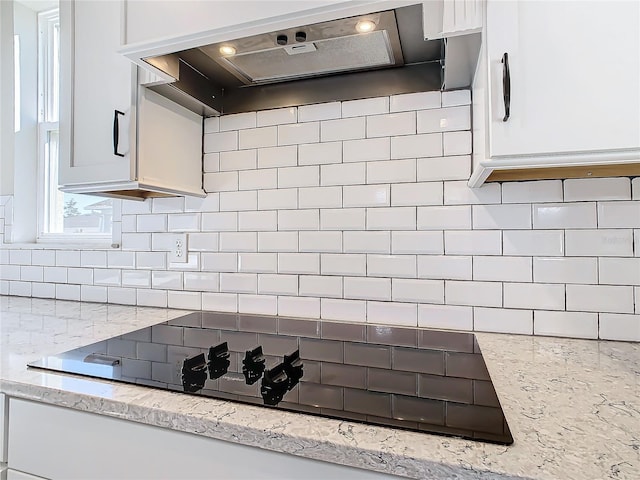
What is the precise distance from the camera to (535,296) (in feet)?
3.60

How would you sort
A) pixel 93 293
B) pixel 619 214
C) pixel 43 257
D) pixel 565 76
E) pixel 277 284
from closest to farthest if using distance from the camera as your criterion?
pixel 565 76 < pixel 619 214 < pixel 277 284 < pixel 93 293 < pixel 43 257

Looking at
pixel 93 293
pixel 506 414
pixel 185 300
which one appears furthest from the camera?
pixel 93 293

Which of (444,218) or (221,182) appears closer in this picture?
(444,218)

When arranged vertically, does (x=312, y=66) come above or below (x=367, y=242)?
above

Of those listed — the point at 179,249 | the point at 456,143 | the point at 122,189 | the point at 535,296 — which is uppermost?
the point at 456,143

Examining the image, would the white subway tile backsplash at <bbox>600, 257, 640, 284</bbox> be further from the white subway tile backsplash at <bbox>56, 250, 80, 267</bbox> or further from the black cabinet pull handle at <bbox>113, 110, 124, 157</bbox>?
the white subway tile backsplash at <bbox>56, 250, 80, 267</bbox>

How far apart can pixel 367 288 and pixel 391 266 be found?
11 cm

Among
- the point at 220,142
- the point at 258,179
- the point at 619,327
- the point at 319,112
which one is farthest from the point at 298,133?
the point at 619,327

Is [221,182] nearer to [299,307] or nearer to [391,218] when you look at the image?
[299,307]

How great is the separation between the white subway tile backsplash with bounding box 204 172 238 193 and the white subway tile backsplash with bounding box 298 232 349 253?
34cm

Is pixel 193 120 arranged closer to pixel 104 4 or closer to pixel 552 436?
pixel 104 4

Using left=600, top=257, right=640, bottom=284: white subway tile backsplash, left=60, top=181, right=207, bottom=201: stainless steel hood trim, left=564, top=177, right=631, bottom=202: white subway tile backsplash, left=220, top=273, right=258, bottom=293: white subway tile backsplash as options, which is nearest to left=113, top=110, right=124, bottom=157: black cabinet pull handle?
left=60, top=181, right=207, bottom=201: stainless steel hood trim

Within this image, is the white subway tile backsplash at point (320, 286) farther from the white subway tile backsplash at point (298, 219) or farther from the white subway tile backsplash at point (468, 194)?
the white subway tile backsplash at point (468, 194)

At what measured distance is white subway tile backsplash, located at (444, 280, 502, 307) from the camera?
1.13m
